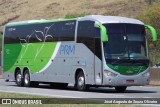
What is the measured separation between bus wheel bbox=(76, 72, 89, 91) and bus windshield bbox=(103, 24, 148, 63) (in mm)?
2245

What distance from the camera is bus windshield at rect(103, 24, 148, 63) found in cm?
2666

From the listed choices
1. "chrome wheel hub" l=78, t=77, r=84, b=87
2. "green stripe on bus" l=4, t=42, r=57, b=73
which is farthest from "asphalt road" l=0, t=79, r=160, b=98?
"green stripe on bus" l=4, t=42, r=57, b=73

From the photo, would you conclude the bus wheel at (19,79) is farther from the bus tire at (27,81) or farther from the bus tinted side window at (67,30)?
the bus tinted side window at (67,30)

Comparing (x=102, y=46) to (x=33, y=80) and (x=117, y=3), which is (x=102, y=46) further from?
(x=117, y=3)

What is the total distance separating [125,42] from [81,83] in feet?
10.4

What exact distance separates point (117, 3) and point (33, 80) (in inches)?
2796

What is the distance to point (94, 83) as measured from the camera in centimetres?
2720

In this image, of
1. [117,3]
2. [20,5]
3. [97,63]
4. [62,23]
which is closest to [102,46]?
[97,63]

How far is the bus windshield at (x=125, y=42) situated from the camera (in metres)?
26.7

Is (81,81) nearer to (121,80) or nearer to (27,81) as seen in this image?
(121,80)

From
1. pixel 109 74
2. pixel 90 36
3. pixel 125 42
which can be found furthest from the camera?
pixel 90 36

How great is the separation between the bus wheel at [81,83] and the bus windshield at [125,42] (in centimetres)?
225

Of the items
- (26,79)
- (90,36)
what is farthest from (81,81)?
(26,79)

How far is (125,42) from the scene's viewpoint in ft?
88.4
